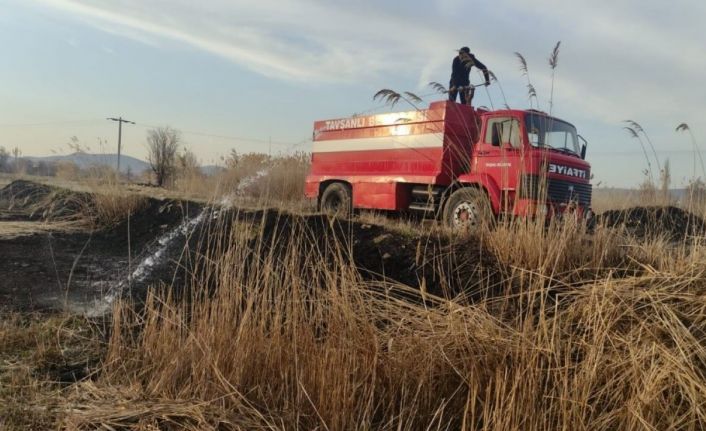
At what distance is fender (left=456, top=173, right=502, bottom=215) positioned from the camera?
26.4 ft

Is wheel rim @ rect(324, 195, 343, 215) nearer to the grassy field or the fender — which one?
the fender

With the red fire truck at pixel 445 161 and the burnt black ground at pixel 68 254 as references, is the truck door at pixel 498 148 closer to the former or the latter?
the red fire truck at pixel 445 161

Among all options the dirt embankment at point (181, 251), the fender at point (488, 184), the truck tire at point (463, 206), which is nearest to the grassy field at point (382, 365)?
the dirt embankment at point (181, 251)

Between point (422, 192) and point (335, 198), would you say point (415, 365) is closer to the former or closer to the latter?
point (422, 192)

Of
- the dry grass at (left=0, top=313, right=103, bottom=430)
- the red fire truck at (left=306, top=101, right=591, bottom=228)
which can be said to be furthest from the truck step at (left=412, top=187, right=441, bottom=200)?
the dry grass at (left=0, top=313, right=103, bottom=430)

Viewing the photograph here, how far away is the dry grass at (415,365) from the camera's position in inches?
103

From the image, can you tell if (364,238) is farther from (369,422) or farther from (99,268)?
(369,422)

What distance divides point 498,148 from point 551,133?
0.91 meters

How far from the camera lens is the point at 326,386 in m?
2.84

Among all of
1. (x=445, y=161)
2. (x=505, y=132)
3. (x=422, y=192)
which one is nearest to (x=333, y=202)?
(x=422, y=192)

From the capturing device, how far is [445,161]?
9.18 meters

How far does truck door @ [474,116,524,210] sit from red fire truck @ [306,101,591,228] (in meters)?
0.02

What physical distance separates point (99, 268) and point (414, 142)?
5752mm

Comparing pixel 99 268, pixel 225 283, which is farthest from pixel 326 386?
pixel 99 268
